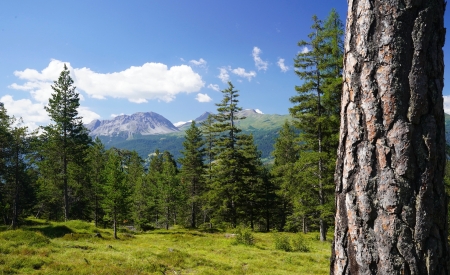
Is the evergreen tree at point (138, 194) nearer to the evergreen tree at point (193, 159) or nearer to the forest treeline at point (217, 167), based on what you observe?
the forest treeline at point (217, 167)

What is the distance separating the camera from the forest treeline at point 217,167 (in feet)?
67.9

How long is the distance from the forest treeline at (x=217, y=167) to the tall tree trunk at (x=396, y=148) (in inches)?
638

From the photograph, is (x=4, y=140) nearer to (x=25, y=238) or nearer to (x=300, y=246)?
(x=25, y=238)

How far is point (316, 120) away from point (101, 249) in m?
17.4

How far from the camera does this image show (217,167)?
32.4 meters

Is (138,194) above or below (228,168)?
below

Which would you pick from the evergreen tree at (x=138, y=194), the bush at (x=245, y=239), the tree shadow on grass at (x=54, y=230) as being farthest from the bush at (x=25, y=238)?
the evergreen tree at (x=138, y=194)

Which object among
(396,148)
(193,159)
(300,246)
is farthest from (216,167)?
(396,148)

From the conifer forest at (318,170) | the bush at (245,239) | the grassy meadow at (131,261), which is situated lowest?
the bush at (245,239)

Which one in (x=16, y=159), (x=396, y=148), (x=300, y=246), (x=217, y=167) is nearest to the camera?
(x=396, y=148)

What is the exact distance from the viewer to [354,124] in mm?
2221

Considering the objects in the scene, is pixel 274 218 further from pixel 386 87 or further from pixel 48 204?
pixel 386 87

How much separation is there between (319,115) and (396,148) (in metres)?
20.1

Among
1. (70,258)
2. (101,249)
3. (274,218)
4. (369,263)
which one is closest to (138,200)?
(274,218)
